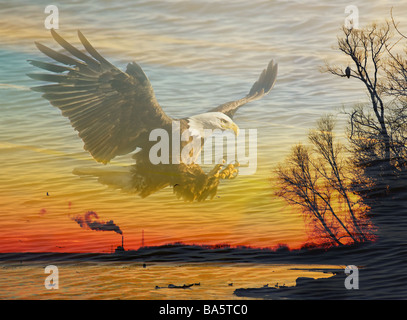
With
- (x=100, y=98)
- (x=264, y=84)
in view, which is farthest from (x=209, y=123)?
(x=100, y=98)

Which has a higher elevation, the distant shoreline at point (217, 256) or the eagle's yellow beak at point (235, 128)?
the eagle's yellow beak at point (235, 128)

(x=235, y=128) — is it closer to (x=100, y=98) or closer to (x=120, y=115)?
(x=120, y=115)

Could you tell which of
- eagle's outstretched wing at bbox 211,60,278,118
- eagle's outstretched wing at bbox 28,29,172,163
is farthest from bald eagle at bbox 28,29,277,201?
eagle's outstretched wing at bbox 211,60,278,118

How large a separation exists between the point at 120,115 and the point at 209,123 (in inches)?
38.9

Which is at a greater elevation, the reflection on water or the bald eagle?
the bald eagle

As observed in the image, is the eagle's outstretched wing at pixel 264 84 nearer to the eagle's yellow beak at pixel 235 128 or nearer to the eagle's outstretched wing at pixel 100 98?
the eagle's yellow beak at pixel 235 128

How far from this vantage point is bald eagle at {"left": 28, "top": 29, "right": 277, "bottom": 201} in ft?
14.7

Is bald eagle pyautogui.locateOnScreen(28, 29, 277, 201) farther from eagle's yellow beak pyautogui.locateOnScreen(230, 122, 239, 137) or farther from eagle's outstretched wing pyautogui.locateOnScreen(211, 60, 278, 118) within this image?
eagle's outstretched wing pyautogui.locateOnScreen(211, 60, 278, 118)

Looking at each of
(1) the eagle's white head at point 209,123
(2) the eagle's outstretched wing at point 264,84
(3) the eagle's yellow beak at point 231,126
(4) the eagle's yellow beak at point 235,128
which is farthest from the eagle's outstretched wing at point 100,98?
(2) the eagle's outstretched wing at point 264,84

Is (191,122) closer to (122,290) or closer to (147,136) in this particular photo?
(147,136)

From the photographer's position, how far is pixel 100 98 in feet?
15.1

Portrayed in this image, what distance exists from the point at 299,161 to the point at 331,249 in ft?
3.45

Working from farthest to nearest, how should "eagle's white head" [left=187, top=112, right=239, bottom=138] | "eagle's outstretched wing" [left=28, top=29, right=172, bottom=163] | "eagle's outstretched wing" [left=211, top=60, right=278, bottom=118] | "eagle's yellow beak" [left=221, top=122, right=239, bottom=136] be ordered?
"eagle's outstretched wing" [left=211, top=60, right=278, bottom=118], "eagle's yellow beak" [left=221, top=122, right=239, bottom=136], "eagle's white head" [left=187, top=112, right=239, bottom=138], "eagle's outstretched wing" [left=28, top=29, right=172, bottom=163]

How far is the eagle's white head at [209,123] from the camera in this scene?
201 inches
